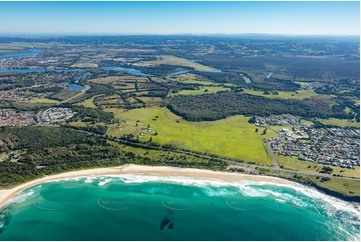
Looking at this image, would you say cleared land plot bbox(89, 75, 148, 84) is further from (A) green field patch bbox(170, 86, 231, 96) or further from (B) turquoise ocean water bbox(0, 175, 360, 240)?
(B) turquoise ocean water bbox(0, 175, 360, 240)

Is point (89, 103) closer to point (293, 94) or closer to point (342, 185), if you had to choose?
point (342, 185)

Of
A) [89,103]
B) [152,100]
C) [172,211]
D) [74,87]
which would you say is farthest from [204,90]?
[172,211]

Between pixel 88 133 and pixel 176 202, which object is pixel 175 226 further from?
pixel 88 133

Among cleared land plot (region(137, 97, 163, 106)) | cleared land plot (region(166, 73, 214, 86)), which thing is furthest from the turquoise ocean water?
cleared land plot (region(166, 73, 214, 86))

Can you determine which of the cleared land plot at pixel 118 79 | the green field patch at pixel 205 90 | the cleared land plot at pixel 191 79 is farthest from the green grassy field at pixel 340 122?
the cleared land plot at pixel 118 79

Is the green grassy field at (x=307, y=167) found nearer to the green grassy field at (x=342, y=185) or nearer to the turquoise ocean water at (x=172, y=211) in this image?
the green grassy field at (x=342, y=185)
